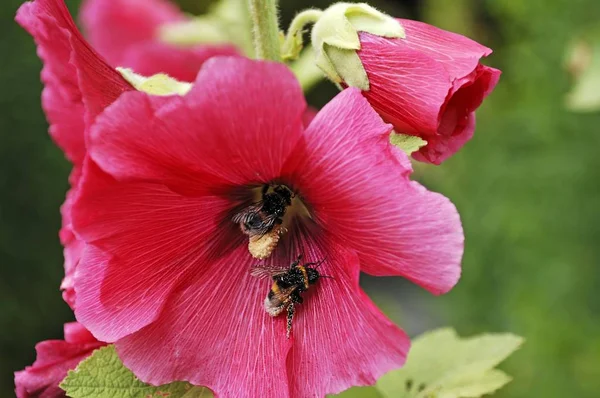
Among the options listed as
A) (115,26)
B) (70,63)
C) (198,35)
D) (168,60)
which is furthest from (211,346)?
(115,26)

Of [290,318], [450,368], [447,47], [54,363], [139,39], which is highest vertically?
[447,47]

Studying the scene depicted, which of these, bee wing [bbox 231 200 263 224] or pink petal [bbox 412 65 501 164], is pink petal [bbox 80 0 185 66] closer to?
bee wing [bbox 231 200 263 224]

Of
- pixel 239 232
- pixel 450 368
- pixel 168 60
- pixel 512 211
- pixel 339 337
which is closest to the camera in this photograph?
pixel 339 337

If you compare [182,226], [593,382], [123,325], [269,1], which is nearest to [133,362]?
[123,325]

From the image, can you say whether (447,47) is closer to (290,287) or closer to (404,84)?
(404,84)

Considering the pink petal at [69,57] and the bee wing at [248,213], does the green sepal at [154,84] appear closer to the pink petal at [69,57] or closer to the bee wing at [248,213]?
the pink petal at [69,57]

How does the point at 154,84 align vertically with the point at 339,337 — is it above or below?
above
